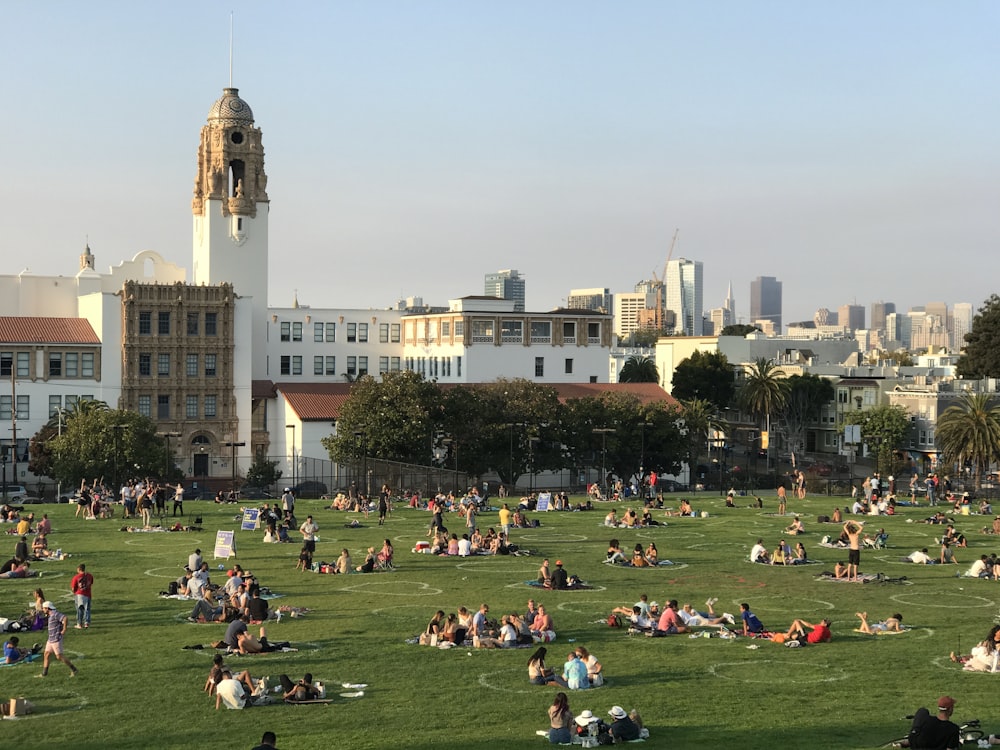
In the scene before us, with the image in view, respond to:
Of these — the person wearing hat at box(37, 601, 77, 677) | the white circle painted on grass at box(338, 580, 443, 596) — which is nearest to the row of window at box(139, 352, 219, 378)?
the white circle painted on grass at box(338, 580, 443, 596)

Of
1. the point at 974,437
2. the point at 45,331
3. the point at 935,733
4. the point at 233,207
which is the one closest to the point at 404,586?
the point at 935,733

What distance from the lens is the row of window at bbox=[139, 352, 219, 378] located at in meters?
111

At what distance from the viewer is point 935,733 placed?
77.1 ft

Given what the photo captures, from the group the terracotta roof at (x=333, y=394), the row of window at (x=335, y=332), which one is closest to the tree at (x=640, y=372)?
the row of window at (x=335, y=332)

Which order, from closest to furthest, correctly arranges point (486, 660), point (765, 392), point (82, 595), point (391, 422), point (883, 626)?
point (486, 660) < point (82, 595) < point (883, 626) < point (391, 422) < point (765, 392)

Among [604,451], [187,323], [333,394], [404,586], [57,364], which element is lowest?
[404,586]

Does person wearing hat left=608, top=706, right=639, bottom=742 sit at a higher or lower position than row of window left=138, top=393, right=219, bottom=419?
lower

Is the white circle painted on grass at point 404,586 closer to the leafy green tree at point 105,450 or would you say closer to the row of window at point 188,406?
the leafy green tree at point 105,450

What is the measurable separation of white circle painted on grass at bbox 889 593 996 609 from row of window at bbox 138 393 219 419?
7979cm

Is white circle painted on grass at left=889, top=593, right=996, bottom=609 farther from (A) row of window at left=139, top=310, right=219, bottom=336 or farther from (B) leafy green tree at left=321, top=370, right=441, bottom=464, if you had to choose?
(A) row of window at left=139, top=310, right=219, bottom=336

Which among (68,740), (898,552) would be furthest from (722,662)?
(898,552)

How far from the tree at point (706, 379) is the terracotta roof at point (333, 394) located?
78.4 ft

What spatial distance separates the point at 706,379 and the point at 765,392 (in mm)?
15571

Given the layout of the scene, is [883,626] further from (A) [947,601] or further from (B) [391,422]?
(B) [391,422]
